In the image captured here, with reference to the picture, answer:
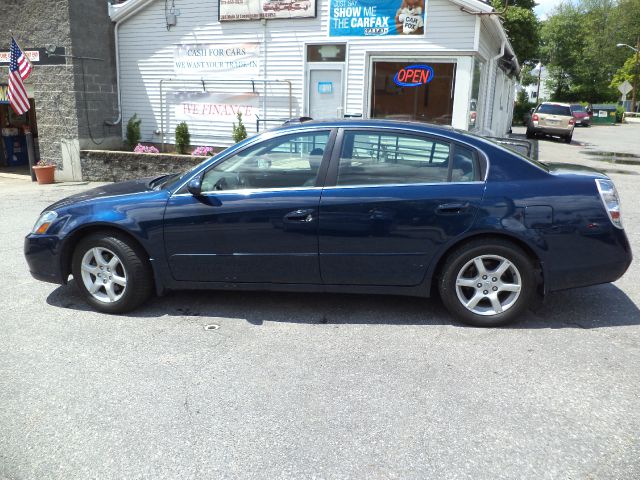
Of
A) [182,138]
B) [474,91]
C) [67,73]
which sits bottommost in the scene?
[182,138]

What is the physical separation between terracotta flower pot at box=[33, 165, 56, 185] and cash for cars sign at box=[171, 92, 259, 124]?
10.3 ft

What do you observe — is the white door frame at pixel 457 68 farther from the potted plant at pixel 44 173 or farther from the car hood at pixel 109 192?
the car hood at pixel 109 192

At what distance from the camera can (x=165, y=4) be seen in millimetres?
13055

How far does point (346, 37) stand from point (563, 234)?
29.2ft

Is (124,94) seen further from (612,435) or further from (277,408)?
(612,435)

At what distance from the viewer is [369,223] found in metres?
4.23

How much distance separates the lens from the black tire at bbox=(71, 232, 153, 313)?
4.52 m

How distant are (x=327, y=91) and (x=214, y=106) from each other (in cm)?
284

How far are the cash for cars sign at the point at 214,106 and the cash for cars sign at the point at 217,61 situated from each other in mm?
434

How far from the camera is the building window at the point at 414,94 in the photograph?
1165 cm

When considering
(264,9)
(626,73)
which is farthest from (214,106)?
(626,73)

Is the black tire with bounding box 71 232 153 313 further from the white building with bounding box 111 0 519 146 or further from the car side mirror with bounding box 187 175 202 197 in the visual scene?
the white building with bounding box 111 0 519 146

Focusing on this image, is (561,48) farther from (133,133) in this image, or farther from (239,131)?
(133,133)

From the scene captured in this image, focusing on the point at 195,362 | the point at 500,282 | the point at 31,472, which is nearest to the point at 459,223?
the point at 500,282
